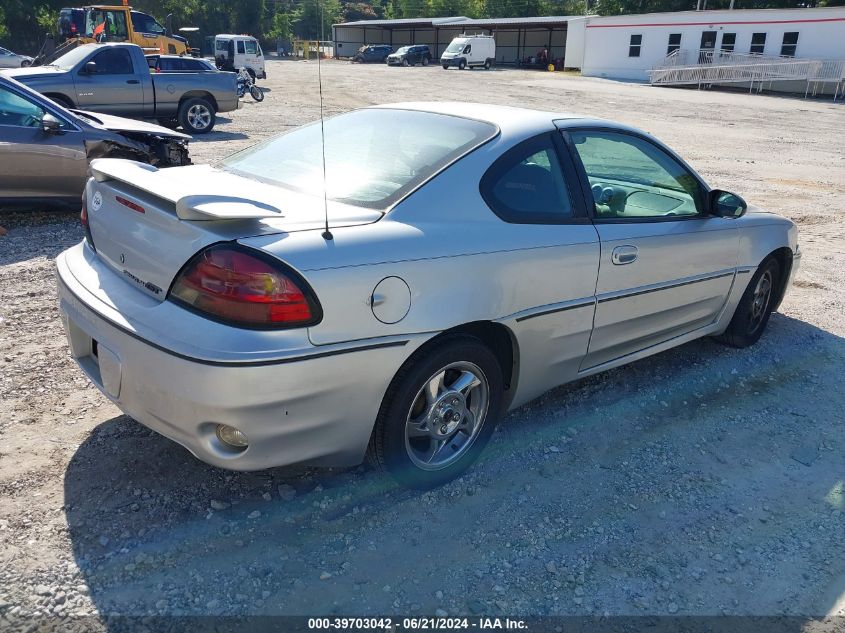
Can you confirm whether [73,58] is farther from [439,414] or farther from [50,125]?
[439,414]

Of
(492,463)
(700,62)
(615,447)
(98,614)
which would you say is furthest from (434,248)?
(700,62)

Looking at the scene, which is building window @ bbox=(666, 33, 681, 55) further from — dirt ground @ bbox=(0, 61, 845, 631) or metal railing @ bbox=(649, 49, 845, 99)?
dirt ground @ bbox=(0, 61, 845, 631)

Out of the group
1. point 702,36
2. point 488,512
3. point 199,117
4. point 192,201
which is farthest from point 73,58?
point 702,36

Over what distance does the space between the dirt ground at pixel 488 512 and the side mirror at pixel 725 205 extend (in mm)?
1031

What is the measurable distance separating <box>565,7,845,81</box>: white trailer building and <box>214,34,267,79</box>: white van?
21.6 m

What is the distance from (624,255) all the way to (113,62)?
12341mm

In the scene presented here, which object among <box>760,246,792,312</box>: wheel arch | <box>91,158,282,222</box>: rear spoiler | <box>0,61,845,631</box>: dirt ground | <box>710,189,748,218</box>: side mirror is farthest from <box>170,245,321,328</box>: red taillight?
<box>760,246,792,312</box>: wheel arch

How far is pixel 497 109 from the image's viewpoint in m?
3.63

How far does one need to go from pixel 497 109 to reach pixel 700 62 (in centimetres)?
3835

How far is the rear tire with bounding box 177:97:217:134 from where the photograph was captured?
1430 cm

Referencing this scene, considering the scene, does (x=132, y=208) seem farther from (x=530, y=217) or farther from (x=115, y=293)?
(x=530, y=217)

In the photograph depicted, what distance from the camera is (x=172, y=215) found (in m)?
2.65

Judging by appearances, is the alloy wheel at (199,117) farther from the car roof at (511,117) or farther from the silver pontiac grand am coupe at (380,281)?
the car roof at (511,117)

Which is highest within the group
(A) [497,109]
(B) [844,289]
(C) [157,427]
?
(A) [497,109]
